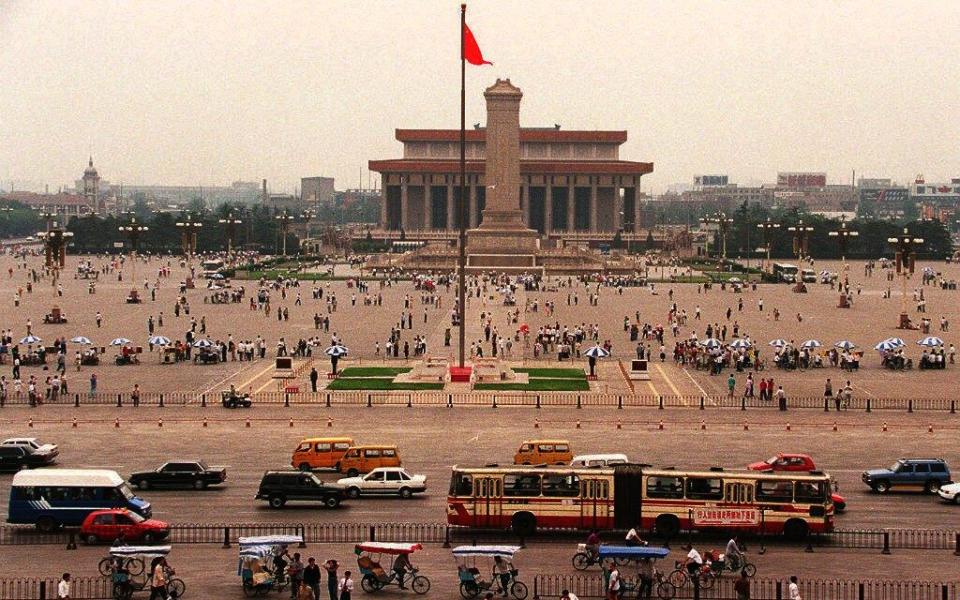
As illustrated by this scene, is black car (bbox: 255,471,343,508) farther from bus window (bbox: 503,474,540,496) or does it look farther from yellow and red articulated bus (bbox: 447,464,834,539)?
bus window (bbox: 503,474,540,496)

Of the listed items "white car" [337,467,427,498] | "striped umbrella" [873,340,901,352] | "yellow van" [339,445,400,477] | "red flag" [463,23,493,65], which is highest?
"red flag" [463,23,493,65]

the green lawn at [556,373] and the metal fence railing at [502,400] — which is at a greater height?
the green lawn at [556,373]

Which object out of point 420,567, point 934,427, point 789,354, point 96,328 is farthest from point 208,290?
point 420,567

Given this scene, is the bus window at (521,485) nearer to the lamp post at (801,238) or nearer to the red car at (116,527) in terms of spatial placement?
the red car at (116,527)

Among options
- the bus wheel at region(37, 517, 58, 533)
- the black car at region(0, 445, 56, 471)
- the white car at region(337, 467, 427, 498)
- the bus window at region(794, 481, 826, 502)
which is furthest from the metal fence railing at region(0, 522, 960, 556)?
the black car at region(0, 445, 56, 471)

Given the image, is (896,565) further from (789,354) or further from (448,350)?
(448,350)

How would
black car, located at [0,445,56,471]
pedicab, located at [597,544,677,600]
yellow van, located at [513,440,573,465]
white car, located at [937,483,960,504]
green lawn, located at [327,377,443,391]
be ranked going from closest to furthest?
pedicab, located at [597,544,677,600] → white car, located at [937,483,960,504] → yellow van, located at [513,440,573,465] → black car, located at [0,445,56,471] → green lawn, located at [327,377,443,391]

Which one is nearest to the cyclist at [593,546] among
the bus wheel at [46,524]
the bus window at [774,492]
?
the bus window at [774,492]
